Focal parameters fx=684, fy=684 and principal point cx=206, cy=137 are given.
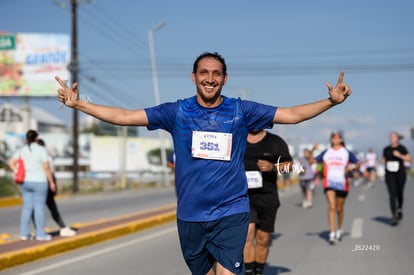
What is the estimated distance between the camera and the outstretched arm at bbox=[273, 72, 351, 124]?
416 cm

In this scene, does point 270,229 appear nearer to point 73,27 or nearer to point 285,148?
point 285,148

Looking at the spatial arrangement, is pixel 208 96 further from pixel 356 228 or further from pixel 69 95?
pixel 356 228

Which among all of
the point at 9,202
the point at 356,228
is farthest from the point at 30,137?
the point at 9,202

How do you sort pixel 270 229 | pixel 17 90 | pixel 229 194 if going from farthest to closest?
1. pixel 17 90
2. pixel 270 229
3. pixel 229 194

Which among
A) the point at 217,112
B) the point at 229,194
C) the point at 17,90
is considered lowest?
the point at 229,194

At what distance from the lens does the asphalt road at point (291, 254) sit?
844 centimetres

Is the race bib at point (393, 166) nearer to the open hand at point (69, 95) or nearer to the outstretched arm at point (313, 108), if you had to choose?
the outstretched arm at point (313, 108)

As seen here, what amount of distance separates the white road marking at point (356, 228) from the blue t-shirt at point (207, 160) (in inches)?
322

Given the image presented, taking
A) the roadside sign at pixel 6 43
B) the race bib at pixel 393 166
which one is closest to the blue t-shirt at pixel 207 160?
the race bib at pixel 393 166

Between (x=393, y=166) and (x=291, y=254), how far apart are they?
4980mm

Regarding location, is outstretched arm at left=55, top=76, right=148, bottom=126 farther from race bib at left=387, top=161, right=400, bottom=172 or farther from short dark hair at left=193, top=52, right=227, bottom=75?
race bib at left=387, top=161, right=400, bottom=172

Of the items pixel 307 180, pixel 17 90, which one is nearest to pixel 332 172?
pixel 307 180

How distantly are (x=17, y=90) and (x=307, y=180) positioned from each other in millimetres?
26882

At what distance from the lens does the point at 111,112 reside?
14.4 ft
